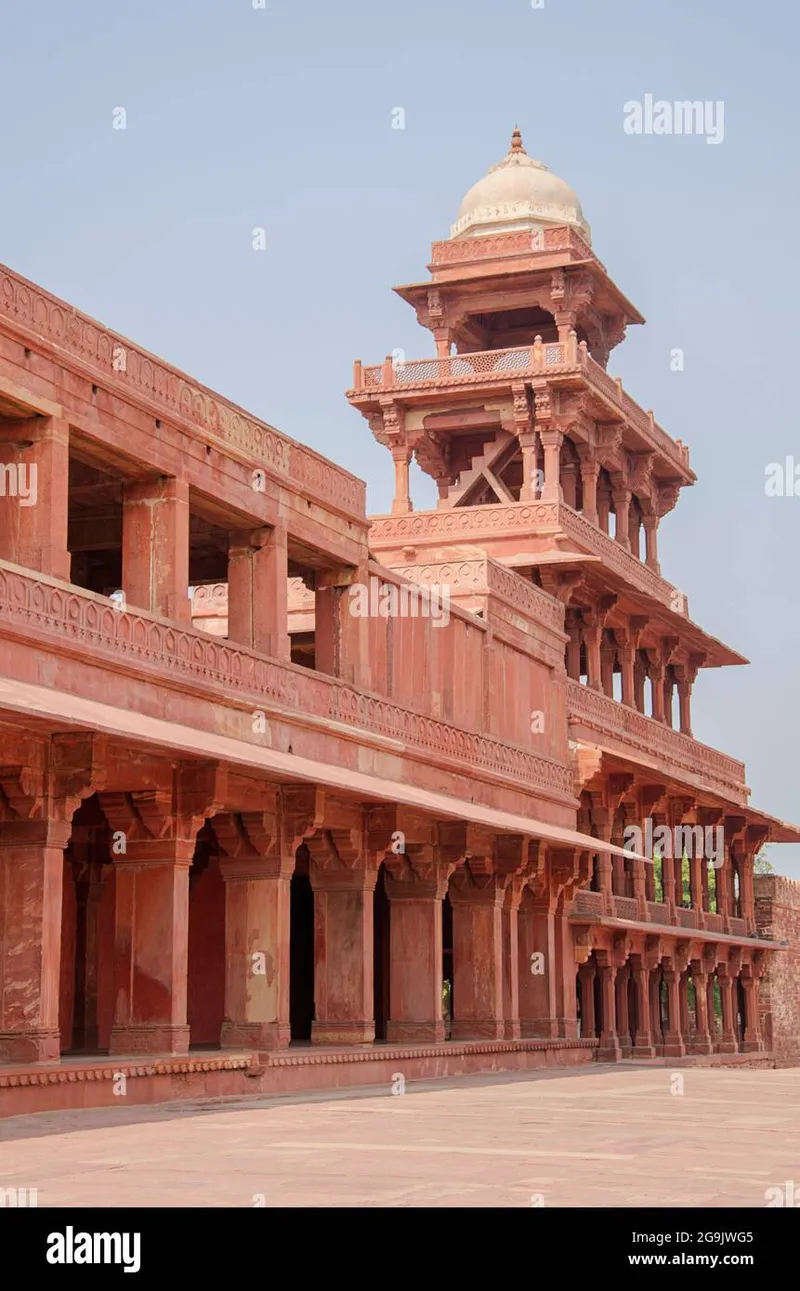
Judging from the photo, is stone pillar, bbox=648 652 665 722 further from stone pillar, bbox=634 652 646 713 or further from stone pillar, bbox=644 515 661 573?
stone pillar, bbox=644 515 661 573

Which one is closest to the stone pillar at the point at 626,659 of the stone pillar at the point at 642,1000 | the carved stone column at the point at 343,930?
the stone pillar at the point at 642,1000

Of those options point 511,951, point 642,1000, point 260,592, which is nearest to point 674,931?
point 642,1000

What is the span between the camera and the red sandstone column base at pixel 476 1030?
25141mm

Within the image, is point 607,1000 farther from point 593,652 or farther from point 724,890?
point 724,890

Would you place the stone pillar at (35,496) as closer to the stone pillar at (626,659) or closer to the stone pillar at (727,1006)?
the stone pillar at (626,659)

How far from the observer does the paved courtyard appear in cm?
821

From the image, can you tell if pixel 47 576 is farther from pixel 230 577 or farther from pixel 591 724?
pixel 591 724

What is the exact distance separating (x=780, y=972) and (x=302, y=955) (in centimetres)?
2128

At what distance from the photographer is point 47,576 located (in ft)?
51.6

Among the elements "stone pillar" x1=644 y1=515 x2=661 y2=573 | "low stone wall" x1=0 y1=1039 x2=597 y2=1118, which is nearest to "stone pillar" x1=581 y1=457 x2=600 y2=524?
"stone pillar" x1=644 y1=515 x2=661 y2=573

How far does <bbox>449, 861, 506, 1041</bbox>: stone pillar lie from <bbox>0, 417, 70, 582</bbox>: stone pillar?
1093cm

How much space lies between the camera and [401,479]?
3628 cm
